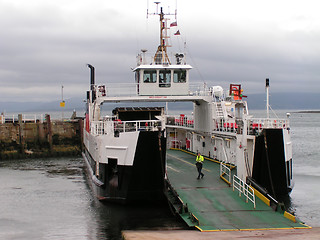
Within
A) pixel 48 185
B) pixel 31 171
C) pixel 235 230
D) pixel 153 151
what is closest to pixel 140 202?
pixel 153 151

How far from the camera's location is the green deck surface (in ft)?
48.8

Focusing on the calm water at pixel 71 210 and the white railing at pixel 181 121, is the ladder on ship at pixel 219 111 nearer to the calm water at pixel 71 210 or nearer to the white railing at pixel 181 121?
the white railing at pixel 181 121

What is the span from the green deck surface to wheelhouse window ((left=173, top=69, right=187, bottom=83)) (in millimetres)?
6019

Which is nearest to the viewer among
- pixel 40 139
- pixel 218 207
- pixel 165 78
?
pixel 218 207

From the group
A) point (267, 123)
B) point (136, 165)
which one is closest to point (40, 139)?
point (136, 165)

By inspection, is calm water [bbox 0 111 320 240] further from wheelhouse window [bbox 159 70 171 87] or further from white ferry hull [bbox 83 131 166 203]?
wheelhouse window [bbox 159 70 171 87]

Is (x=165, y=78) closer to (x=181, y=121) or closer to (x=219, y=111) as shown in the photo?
(x=219, y=111)

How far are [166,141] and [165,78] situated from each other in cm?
790

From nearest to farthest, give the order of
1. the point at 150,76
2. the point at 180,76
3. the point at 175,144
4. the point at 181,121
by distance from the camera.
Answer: the point at 150,76 → the point at 180,76 → the point at 181,121 → the point at 175,144

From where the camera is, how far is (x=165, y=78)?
2577 centimetres

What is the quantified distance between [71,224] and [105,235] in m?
2.35

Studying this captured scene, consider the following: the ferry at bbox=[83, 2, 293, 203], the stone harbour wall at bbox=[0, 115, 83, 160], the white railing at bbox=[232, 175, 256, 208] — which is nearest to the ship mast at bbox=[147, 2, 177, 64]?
the ferry at bbox=[83, 2, 293, 203]

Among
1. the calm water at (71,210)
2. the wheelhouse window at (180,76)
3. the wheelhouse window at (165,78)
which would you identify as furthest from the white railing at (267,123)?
the wheelhouse window at (165,78)

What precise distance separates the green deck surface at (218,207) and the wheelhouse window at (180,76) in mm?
6019
